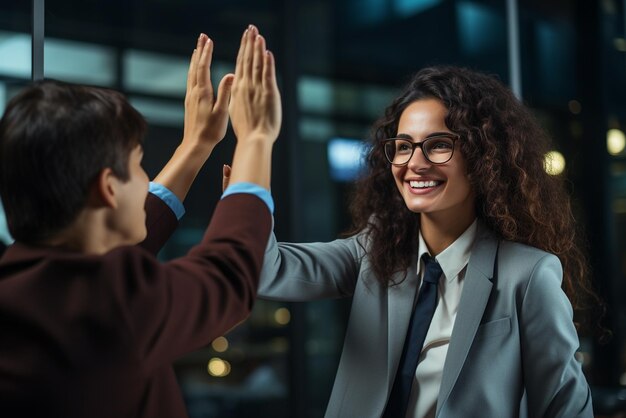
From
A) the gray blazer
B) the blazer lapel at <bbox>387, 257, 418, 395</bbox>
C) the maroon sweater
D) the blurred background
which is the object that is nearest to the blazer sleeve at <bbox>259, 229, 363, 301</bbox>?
the gray blazer

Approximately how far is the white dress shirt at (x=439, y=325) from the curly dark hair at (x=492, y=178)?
0.08m

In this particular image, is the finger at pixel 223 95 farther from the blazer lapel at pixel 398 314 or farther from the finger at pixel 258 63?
the blazer lapel at pixel 398 314

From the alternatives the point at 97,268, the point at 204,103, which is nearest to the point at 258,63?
the point at 204,103

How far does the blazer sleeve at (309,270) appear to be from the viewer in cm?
177

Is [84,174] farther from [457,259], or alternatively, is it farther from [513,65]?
[513,65]

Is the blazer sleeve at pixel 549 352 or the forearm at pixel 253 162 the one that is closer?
the forearm at pixel 253 162

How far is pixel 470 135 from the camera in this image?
1.84 m

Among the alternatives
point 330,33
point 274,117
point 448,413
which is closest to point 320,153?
point 330,33

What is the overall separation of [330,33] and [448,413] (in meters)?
3.37

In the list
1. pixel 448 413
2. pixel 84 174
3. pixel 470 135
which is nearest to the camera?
pixel 84 174

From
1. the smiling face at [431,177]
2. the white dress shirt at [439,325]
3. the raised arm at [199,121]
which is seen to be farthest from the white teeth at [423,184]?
the raised arm at [199,121]

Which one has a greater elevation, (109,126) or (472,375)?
(109,126)

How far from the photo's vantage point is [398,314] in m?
1.82

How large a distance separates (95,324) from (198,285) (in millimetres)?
143
